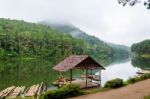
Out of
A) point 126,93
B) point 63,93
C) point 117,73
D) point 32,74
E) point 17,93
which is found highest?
point 117,73

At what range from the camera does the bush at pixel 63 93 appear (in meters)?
26.1

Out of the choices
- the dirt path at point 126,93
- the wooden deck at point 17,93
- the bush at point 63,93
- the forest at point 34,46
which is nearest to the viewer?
the bush at point 63,93

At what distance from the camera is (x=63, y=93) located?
27125 mm

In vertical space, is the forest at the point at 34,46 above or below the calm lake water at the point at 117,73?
above

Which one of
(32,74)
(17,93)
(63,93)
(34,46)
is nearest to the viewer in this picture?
(63,93)

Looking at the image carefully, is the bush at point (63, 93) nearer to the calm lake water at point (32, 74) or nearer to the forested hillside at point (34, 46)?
the calm lake water at point (32, 74)

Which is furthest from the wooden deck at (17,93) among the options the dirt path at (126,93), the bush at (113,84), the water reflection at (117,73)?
the water reflection at (117,73)

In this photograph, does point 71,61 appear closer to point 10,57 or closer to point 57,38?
point 10,57

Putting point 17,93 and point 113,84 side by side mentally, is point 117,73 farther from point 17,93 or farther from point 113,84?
point 113,84

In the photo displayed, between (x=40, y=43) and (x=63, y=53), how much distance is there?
11.5 meters

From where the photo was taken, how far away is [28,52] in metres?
130

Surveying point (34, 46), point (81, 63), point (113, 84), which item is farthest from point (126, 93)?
point (34, 46)

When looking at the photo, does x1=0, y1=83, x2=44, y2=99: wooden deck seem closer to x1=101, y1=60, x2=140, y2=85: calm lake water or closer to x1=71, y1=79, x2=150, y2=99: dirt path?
x1=71, y1=79, x2=150, y2=99: dirt path

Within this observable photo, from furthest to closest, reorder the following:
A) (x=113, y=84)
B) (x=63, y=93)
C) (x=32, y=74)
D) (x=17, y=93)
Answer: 1. (x=32, y=74)
2. (x=17, y=93)
3. (x=113, y=84)
4. (x=63, y=93)
